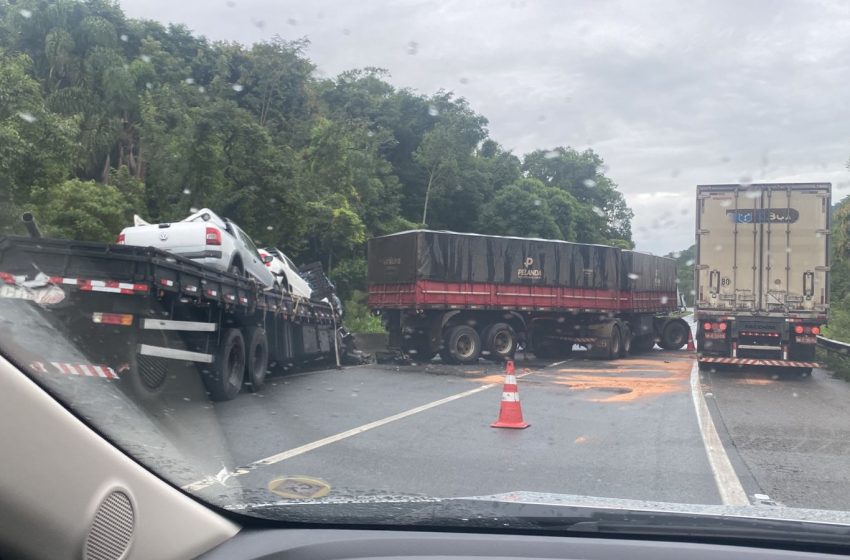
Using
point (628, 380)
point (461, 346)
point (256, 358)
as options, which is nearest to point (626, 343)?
point (461, 346)

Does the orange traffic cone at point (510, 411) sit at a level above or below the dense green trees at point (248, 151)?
below

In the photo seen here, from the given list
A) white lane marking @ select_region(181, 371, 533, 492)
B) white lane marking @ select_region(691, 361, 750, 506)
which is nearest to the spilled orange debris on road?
white lane marking @ select_region(691, 361, 750, 506)

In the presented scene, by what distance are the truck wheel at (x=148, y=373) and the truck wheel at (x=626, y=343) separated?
694 inches

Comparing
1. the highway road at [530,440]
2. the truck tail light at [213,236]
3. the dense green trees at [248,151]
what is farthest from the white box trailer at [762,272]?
the truck tail light at [213,236]

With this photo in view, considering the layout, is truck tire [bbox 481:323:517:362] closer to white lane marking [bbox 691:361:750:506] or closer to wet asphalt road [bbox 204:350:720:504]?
wet asphalt road [bbox 204:350:720:504]

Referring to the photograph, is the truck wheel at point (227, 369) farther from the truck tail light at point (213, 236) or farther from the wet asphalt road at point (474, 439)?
the truck tail light at point (213, 236)

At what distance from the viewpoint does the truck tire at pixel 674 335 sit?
29.2 meters

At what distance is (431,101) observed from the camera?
20.0 meters

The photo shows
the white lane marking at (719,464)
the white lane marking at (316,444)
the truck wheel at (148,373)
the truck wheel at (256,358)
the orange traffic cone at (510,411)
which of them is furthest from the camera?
the truck wheel at (256,358)

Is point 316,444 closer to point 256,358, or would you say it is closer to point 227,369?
point 227,369

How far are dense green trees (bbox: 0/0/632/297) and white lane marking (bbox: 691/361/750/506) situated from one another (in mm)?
4969

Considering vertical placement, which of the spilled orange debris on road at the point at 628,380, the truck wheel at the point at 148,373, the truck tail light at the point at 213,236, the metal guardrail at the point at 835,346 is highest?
the truck tail light at the point at 213,236

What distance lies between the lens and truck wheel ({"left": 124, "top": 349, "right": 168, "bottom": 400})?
7955 millimetres

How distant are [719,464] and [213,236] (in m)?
6.94
